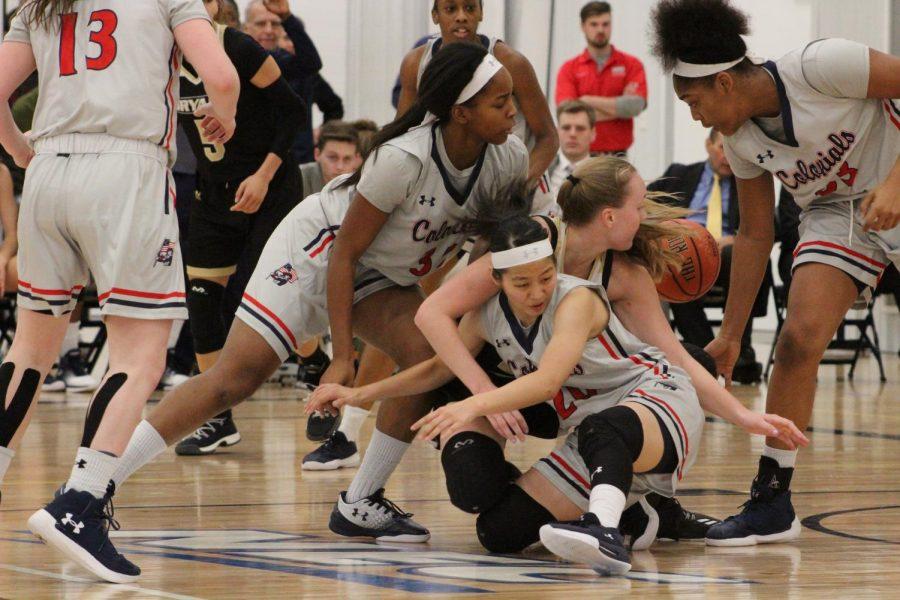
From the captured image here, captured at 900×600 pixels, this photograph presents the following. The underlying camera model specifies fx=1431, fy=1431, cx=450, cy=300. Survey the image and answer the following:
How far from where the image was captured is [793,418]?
3711mm

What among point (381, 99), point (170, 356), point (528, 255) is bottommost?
point (170, 356)

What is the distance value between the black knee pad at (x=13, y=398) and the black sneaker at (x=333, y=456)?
1679 mm

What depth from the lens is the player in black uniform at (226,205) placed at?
17.2 ft

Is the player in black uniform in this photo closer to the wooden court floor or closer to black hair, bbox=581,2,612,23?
the wooden court floor

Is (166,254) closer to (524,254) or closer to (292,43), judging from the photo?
(524,254)

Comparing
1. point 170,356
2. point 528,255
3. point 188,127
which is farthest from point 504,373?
point 170,356

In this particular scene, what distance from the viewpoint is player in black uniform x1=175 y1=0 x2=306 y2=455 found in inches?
206

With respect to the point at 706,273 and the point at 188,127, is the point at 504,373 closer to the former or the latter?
the point at 706,273

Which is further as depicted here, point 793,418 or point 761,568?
point 793,418

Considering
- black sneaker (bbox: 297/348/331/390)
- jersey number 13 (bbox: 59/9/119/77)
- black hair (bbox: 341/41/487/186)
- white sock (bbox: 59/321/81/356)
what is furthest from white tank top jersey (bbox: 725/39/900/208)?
white sock (bbox: 59/321/81/356)

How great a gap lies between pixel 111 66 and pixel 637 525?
1587 mm

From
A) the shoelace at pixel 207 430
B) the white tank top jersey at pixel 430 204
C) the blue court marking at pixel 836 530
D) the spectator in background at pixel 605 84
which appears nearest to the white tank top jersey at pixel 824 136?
the white tank top jersey at pixel 430 204

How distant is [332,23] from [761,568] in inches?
355

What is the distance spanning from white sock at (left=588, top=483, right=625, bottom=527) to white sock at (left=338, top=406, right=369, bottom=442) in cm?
204
